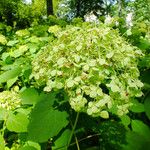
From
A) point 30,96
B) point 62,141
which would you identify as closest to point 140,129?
point 62,141

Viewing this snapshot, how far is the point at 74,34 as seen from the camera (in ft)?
4.88

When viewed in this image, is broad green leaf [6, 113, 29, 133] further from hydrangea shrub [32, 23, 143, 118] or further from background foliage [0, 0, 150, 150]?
hydrangea shrub [32, 23, 143, 118]

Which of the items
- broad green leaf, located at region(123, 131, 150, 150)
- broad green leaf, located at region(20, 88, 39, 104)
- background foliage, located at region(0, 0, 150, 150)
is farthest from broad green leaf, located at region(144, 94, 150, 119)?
broad green leaf, located at region(20, 88, 39, 104)

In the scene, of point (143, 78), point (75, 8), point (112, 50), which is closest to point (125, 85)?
point (112, 50)

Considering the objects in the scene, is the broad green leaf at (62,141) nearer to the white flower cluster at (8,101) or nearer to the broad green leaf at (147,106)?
the white flower cluster at (8,101)

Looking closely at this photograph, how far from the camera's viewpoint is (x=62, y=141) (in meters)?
1.53

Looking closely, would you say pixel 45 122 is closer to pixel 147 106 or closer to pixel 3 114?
pixel 3 114

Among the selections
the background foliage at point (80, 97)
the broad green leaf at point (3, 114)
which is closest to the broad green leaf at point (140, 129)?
the background foliage at point (80, 97)

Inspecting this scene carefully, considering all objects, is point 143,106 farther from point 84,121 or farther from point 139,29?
point 139,29

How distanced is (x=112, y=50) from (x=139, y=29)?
3.45ft

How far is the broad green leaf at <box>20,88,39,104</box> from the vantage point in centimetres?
173

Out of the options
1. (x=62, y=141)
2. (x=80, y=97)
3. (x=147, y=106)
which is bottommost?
(x=62, y=141)

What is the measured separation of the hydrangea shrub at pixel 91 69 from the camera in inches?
52.6

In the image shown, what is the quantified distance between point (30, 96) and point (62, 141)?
12.8 inches
